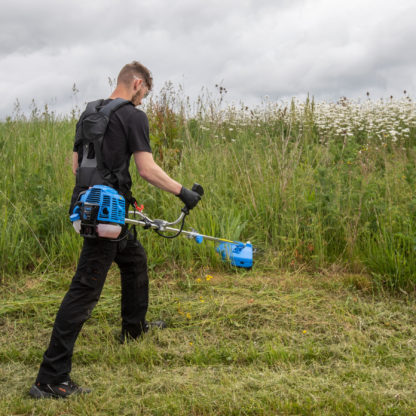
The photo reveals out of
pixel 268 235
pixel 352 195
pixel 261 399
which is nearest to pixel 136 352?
pixel 261 399

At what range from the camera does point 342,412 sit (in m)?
2.98

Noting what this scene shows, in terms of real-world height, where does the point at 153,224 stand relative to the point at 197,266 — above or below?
above

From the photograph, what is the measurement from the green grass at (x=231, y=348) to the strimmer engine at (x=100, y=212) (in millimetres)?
1109

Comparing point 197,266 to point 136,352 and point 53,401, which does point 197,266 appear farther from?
point 53,401

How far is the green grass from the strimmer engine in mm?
1109

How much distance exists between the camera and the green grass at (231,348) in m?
3.11

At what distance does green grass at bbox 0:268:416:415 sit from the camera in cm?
311

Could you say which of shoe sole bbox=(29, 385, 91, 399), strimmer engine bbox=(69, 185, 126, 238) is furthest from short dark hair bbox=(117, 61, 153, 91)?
shoe sole bbox=(29, 385, 91, 399)

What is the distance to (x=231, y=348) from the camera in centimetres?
387

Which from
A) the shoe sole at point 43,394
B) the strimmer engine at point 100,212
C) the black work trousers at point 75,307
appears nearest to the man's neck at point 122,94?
the strimmer engine at point 100,212

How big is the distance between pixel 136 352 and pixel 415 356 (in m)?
2.19

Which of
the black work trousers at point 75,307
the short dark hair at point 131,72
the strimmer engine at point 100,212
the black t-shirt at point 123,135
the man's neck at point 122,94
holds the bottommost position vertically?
the black work trousers at point 75,307

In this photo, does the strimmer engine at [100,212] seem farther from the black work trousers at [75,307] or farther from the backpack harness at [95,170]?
the black work trousers at [75,307]

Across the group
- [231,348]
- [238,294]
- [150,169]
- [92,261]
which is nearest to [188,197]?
[150,169]
